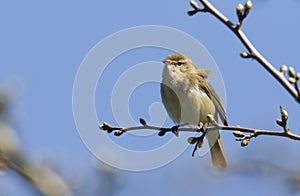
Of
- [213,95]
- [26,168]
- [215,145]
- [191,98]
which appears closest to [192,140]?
[191,98]

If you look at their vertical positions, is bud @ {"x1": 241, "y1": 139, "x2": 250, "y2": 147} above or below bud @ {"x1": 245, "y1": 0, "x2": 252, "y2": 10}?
below

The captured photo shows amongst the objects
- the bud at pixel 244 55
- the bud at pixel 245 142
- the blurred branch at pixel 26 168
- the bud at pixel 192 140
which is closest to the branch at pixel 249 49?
the bud at pixel 244 55

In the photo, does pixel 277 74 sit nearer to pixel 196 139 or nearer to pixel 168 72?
pixel 196 139

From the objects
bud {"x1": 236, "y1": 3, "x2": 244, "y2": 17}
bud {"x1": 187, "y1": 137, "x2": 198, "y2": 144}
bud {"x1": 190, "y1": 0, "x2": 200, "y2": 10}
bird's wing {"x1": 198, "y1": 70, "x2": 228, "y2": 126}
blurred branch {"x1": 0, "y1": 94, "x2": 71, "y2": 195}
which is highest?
bird's wing {"x1": 198, "y1": 70, "x2": 228, "y2": 126}

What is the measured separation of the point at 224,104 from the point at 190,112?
1.05 ft

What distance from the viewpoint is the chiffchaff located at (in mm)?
5035

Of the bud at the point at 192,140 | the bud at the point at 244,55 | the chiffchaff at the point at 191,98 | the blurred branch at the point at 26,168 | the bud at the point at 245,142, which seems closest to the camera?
the blurred branch at the point at 26,168

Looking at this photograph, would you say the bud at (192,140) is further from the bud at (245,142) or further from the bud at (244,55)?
the bud at (244,55)

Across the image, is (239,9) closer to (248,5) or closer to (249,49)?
(248,5)

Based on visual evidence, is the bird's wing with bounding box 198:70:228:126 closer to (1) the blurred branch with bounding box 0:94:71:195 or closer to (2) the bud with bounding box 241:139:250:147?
(2) the bud with bounding box 241:139:250:147

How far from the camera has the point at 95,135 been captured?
4059mm

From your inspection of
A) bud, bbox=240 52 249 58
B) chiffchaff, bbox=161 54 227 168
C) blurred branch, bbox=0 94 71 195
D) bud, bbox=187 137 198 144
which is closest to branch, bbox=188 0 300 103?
bud, bbox=240 52 249 58

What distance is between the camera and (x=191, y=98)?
5.05 meters

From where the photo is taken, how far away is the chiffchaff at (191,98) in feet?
16.5
